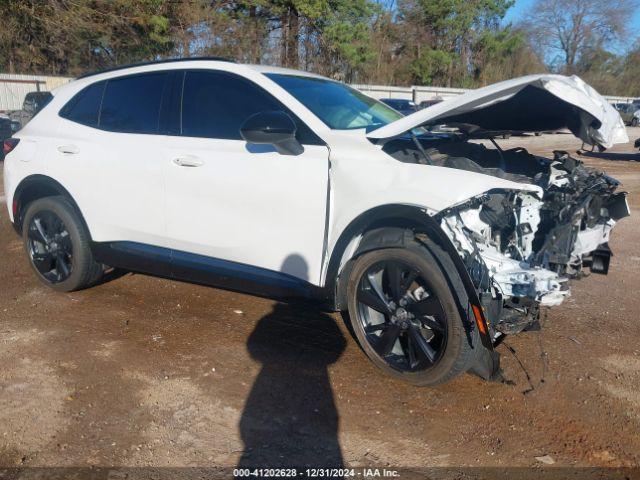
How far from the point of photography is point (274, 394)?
3.56 m

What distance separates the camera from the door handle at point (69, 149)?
4.82 meters

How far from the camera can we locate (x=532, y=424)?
327cm

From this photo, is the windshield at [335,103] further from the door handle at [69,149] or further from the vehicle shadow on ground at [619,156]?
the vehicle shadow on ground at [619,156]

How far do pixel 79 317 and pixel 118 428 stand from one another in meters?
1.82

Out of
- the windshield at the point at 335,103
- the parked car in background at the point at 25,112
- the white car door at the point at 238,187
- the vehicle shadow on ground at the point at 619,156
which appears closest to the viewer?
the white car door at the point at 238,187

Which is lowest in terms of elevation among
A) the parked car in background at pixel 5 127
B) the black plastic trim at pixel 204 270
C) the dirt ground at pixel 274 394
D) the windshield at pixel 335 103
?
the dirt ground at pixel 274 394

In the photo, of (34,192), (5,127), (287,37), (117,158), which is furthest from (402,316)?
(287,37)

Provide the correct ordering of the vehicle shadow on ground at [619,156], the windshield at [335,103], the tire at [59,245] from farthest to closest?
the vehicle shadow on ground at [619,156] < the tire at [59,245] < the windshield at [335,103]

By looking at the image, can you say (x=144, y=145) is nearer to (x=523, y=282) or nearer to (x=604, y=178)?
(x=523, y=282)

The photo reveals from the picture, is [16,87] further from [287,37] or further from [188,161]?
[188,161]

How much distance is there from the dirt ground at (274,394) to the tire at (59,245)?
22cm

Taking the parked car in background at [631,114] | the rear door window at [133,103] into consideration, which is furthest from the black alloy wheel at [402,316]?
the parked car in background at [631,114]

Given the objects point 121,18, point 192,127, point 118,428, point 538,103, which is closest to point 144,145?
point 192,127

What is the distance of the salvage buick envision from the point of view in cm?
337
